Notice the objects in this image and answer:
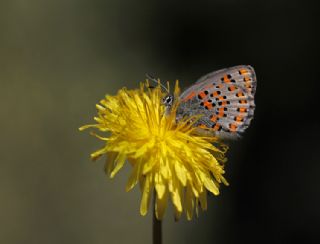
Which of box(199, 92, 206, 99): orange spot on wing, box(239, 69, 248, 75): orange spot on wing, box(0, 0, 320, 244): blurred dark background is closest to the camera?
box(239, 69, 248, 75): orange spot on wing

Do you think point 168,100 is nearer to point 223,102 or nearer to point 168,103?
point 168,103

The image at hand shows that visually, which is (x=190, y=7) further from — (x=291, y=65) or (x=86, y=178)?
(x=86, y=178)

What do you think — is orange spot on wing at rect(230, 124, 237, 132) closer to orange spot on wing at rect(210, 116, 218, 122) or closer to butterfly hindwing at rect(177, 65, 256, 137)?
butterfly hindwing at rect(177, 65, 256, 137)

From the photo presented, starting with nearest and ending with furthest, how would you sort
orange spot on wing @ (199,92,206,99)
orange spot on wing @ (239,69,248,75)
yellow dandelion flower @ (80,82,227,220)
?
yellow dandelion flower @ (80,82,227,220) → orange spot on wing @ (239,69,248,75) → orange spot on wing @ (199,92,206,99)

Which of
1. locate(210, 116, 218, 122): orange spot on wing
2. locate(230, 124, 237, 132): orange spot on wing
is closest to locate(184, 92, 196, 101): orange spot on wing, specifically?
locate(210, 116, 218, 122): orange spot on wing

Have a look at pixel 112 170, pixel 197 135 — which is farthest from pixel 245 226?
pixel 112 170

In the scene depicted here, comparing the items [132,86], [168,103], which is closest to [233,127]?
[168,103]

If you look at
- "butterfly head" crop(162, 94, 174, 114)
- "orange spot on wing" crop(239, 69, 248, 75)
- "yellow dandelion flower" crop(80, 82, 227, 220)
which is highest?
"orange spot on wing" crop(239, 69, 248, 75)

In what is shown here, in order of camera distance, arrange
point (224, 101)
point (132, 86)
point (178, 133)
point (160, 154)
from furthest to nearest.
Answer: point (132, 86) < point (224, 101) < point (178, 133) < point (160, 154)
